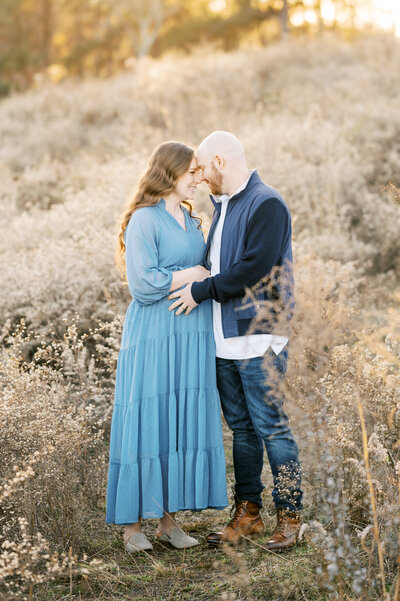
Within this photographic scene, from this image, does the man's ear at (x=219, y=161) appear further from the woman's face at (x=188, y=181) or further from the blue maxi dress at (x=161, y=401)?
the blue maxi dress at (x=161, y=401)

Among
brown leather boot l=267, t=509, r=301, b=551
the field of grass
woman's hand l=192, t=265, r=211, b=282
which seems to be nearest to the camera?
the field of grass

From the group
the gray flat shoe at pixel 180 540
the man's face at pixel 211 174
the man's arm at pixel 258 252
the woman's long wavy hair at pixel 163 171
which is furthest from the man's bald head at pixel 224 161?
the gray flat shoe at pixel 180 540

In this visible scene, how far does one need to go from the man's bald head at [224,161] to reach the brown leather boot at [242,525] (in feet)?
5.64

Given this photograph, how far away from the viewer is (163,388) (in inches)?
140

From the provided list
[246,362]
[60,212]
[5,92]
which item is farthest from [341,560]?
[5,92]

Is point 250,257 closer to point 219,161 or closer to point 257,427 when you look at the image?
point 219,161

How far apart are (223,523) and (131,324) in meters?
1.34

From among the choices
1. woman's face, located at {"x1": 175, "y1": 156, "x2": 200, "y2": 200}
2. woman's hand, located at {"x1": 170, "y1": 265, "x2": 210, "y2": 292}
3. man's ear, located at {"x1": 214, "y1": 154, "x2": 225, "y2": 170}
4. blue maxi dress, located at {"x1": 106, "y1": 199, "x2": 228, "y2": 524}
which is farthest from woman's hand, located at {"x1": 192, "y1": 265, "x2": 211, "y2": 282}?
man's ear, located at {"x1": 214, "y1": 154, "x2": 225, "y2": 170}

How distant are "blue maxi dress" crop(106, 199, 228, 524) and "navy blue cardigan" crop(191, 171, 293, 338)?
23 cm

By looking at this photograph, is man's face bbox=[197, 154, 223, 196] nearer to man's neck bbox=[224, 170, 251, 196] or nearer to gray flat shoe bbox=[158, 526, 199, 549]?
man's neck bbox=[224, 170, 251, 196]

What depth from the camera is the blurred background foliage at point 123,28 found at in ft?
71.6

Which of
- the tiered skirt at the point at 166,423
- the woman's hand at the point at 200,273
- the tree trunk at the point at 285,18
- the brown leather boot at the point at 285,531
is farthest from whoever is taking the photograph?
the tree trunk at the point at 285,18

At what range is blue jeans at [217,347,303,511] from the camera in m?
3.34

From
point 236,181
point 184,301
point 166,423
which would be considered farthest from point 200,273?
point 166,423
